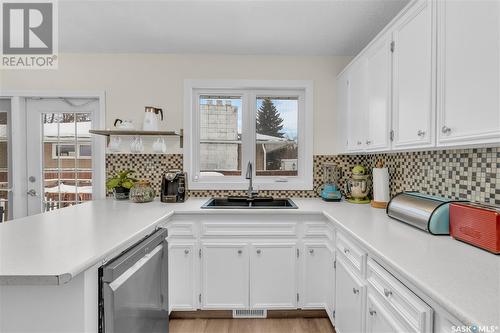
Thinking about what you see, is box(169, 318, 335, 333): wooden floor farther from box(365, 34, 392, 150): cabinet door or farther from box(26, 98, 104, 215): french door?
box(26, 98, 104, 215): french door

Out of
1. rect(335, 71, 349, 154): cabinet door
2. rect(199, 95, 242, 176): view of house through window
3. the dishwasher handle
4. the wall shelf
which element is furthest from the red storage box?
the wall shelf

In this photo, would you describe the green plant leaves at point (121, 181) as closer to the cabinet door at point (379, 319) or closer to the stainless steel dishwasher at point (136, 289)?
the stainless steel dishwasher at point (136, 289)

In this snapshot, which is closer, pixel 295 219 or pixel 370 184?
pixel 295 219

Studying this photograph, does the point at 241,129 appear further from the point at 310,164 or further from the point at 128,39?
the point at 128,39

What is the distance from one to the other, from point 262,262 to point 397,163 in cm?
139

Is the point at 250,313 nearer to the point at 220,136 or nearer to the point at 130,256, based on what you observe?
the point at 130,256

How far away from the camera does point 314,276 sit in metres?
2.11

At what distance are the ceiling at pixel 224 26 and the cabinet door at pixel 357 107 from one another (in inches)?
13.5

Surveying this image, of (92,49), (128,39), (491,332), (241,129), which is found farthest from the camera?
(241,129)

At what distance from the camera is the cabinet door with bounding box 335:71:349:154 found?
2.44m

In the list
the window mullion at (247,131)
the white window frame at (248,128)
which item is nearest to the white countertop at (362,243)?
the white window frame at (248,128)

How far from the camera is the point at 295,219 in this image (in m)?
2.12

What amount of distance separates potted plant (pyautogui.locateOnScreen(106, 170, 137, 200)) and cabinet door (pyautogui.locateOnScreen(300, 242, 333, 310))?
1.72 meters

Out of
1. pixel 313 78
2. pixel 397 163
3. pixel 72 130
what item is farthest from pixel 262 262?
pixel 72 130
